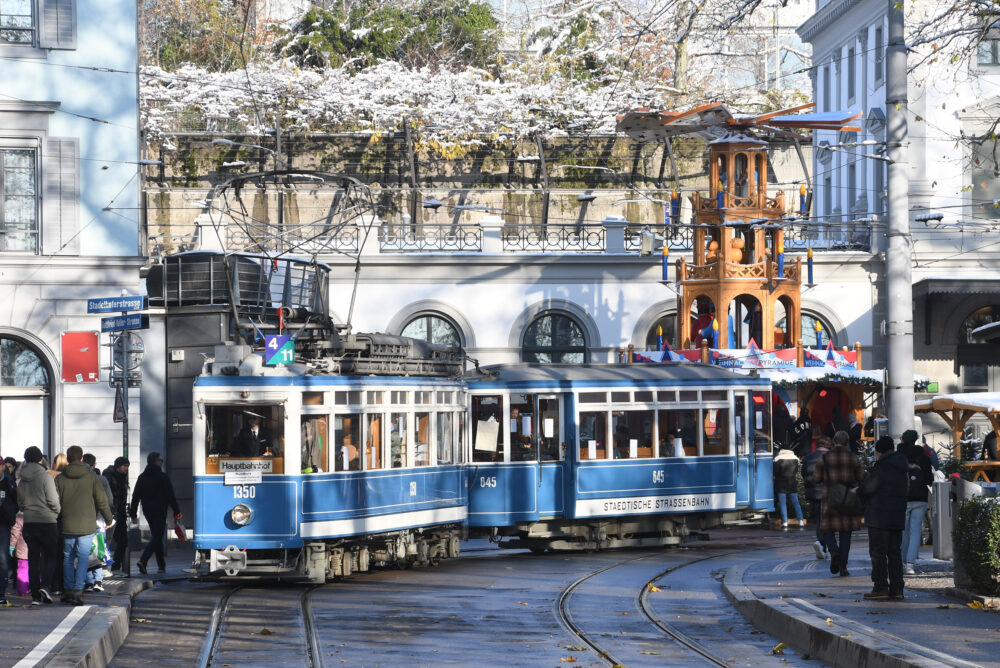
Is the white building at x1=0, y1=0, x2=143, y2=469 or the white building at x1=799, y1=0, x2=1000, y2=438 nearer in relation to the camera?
the white building at x1=0, y1=0, x2=143, y2=469

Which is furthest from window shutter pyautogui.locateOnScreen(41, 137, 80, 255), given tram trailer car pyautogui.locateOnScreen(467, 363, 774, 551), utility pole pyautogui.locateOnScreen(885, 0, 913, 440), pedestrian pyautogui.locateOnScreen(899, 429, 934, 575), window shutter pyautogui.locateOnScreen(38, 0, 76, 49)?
pedestrian pyautogui.locateOnScreen(899, 429, 934, 575)

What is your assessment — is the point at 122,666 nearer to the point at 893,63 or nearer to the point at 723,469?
the point at 893,63

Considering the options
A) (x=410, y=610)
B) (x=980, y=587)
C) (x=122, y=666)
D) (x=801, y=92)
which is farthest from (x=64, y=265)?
(x=801, y=92)

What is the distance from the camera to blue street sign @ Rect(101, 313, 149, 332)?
2067 cm

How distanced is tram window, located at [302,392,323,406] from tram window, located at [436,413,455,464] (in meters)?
2.83

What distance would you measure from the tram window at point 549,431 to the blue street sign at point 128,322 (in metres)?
5.77

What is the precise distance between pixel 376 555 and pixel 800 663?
840 centimetres

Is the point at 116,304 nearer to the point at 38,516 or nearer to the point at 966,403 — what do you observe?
the point at 38,516

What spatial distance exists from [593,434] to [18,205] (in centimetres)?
1101

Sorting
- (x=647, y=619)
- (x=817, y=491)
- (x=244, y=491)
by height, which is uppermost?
(x=244, y=491)

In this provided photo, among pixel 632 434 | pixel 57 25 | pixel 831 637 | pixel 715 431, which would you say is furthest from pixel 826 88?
pixel 831 637

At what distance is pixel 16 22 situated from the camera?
27.6 m

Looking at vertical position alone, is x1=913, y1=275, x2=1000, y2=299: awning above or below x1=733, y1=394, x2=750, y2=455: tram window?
above

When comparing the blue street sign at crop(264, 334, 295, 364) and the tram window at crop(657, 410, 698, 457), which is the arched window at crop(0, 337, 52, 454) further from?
the tram window at crop(657, 410, 698, 457)
